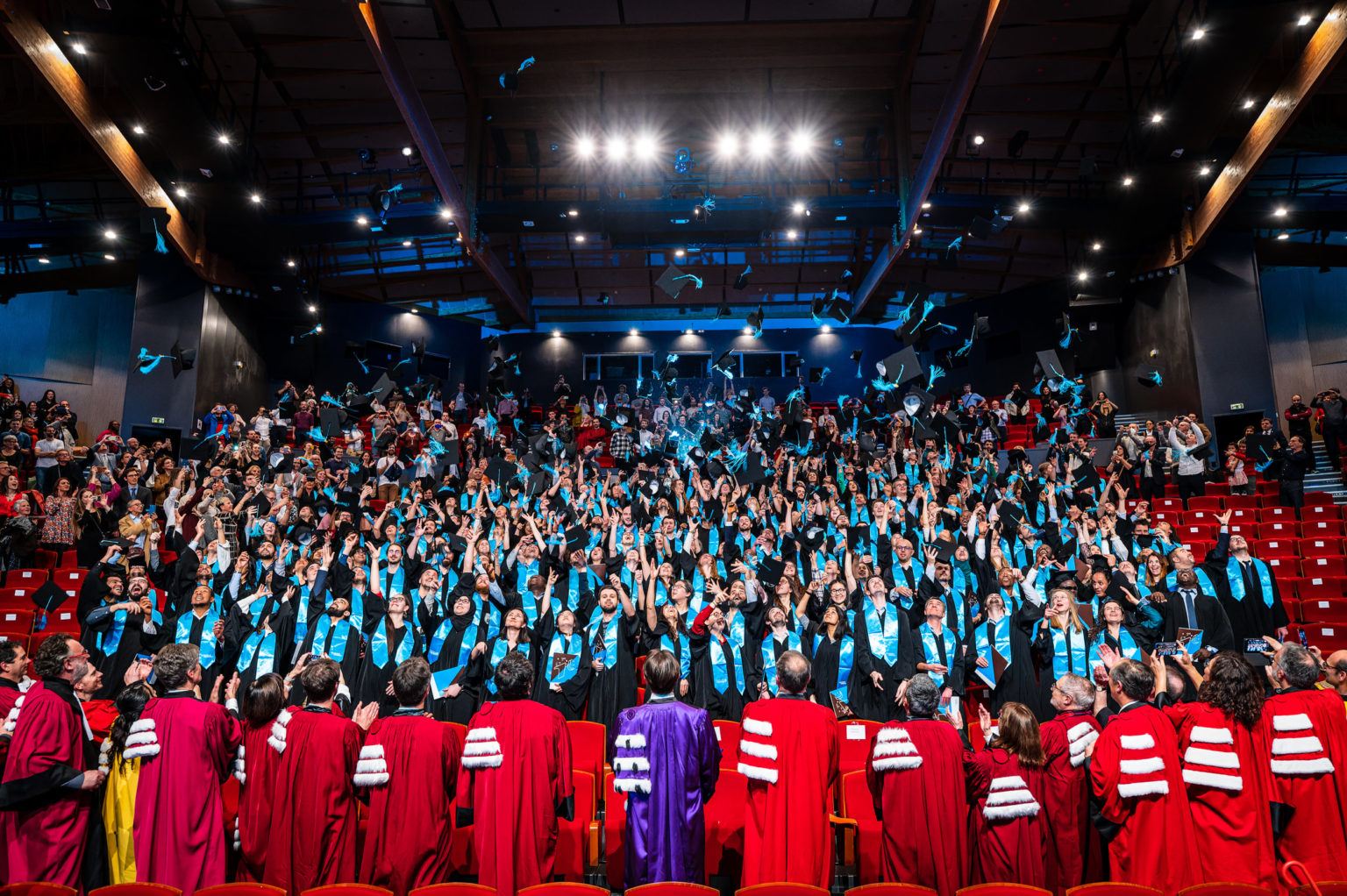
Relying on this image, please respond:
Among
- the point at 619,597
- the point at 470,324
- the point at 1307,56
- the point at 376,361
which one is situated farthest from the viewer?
the point at 470,324

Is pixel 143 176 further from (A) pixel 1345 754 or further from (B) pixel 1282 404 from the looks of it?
(B) pixel 1282 404

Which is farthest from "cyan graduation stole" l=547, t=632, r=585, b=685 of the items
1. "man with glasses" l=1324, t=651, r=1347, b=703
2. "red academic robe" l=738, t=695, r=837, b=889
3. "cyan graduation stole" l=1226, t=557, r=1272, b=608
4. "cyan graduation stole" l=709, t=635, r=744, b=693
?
"cyan graduation stole" l=1226, t=557, r=1272, b=608

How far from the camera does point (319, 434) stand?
11.7 meters

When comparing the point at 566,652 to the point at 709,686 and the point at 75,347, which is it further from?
the point at 75,347

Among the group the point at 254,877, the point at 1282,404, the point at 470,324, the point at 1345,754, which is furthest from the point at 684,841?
the point at 470,324

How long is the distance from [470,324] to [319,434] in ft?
33.0

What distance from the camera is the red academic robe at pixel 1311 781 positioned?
3219mm

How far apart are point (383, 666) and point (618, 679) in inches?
70.5

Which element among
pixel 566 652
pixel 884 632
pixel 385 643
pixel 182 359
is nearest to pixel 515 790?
pixel 566 652

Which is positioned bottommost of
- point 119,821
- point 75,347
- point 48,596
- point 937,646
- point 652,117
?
point 119,821

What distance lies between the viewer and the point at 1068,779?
3.29 m

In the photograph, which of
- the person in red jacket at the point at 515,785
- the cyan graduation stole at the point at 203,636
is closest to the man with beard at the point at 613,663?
the person in red jacket at the point at 515,785

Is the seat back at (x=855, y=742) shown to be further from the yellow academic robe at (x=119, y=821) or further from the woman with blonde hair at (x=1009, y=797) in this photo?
the yellow academic robe at (x=119, y=821)

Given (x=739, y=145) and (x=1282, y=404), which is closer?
(x=739, y=145)
